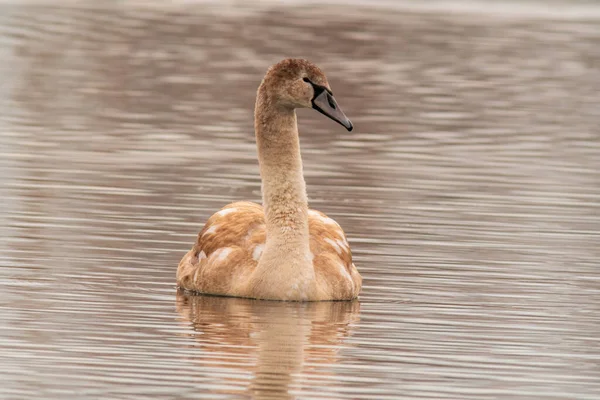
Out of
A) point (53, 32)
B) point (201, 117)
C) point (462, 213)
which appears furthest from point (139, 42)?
point (462, 213)

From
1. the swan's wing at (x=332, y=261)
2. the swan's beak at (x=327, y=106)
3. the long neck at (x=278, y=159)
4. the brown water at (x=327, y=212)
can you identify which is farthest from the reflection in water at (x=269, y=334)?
the swan's beak at (x=327, y=106)

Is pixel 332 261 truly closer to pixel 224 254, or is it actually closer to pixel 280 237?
pixel 280 237

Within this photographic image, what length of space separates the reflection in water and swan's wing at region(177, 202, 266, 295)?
140 millimetres

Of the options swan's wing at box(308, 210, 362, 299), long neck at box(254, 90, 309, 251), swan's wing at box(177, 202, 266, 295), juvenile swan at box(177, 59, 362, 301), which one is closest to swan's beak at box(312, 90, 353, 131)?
juvenile swan at box(177, 59, 362, 301)

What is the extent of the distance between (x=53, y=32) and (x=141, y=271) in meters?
33.8

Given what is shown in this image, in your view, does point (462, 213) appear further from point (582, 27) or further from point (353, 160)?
point (582, 27)

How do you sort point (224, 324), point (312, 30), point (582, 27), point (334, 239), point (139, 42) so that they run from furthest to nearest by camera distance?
point (582, 27) → point (312, 30) → point (139, 42) → point (334, 239) → point (224, 324)

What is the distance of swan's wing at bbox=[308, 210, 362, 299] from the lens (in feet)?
51.1

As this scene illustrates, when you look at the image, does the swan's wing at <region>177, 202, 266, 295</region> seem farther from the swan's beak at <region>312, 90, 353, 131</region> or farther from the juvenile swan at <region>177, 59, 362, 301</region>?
the swan's beak at <region>312, 90, 353, 131</region>

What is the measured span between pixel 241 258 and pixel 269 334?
2.07 meters

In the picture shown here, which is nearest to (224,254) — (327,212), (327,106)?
(327,106)

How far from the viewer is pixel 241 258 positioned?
51.7ft

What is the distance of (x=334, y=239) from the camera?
16.1 metres

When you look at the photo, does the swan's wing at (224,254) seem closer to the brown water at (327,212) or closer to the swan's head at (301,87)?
the brown water at (327,212)
